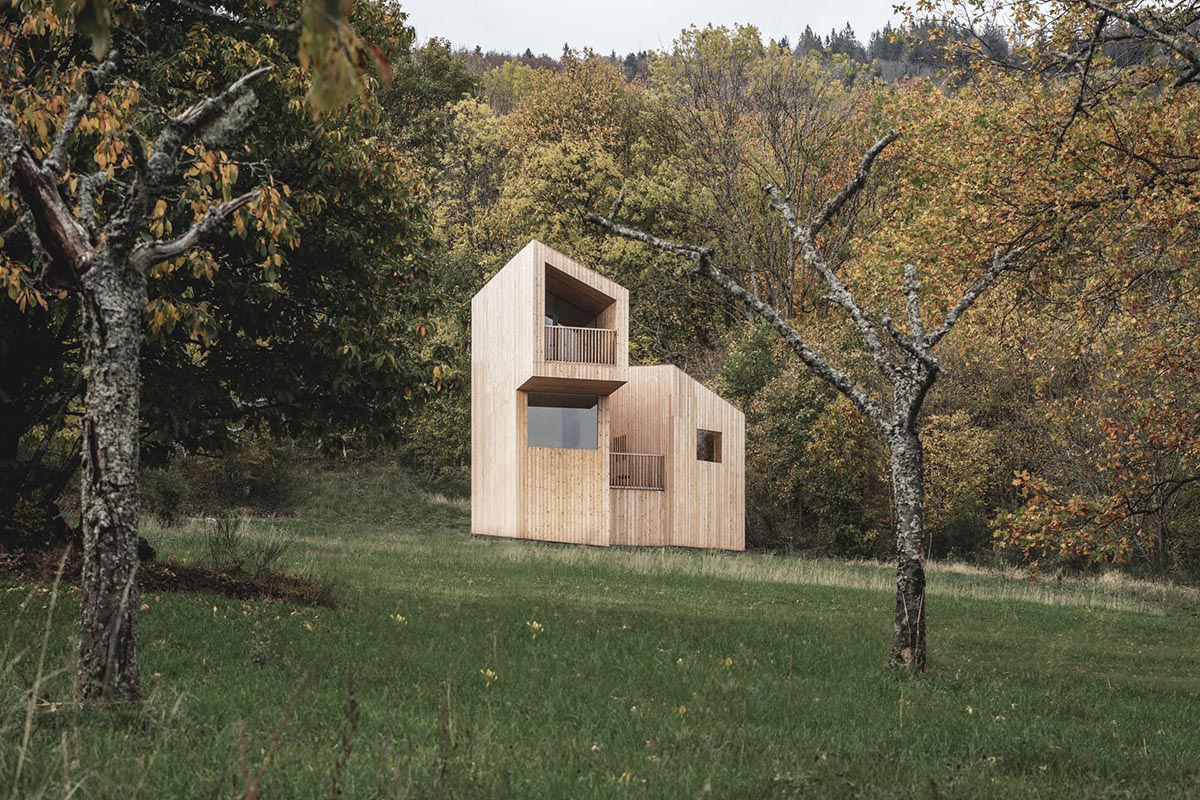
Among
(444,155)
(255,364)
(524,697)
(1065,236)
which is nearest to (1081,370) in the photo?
(1065,236)

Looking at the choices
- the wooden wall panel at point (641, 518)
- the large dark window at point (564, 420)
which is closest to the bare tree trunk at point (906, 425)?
the large dark window at point (564, 420)

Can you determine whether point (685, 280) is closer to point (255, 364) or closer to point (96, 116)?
point (255, 364)

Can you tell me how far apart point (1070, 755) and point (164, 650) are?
24.0 ft

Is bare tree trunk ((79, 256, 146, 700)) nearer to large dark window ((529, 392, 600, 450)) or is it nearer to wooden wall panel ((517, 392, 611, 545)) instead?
wooden wall panel ((517, 392, 611, 545))

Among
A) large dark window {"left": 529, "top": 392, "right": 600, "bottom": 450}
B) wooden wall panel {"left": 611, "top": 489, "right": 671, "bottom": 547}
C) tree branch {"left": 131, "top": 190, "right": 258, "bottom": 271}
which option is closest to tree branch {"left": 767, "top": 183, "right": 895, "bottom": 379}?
tree branch {"left": 131, "top": 190, "right": 258, "bottom": 271}

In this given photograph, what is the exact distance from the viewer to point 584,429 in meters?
34.7

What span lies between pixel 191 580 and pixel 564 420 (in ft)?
69.1

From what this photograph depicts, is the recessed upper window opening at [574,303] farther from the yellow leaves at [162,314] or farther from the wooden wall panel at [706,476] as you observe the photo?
the yellow leaves at [162,314]

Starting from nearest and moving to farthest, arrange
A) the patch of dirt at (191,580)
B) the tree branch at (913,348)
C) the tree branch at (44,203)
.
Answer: the tree branch at (44,203), the tree branch at (913,348), the patch of dirt at (191,580)

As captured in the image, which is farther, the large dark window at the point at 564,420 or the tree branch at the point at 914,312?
the large dark window at the point at 564,420

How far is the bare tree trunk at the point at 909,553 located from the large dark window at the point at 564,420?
2320 centimetres

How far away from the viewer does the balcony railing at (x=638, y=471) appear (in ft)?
119

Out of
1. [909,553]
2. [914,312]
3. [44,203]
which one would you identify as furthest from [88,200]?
[914,312]

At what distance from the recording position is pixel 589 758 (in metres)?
6.79
